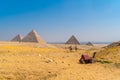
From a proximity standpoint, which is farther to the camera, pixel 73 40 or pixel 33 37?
pixel 73 40

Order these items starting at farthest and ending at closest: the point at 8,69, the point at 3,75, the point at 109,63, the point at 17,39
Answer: the point at 17,39
the point at 109,63
the point at 8,69
the point at 3,75

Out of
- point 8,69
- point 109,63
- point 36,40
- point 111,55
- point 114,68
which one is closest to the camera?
point 8,69

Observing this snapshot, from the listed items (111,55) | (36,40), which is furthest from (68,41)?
(111,55)

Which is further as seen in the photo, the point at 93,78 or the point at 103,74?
the point at 103,74

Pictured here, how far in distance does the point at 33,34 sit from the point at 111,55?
36300 mm

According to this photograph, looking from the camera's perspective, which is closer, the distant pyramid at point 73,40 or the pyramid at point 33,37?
the pyramid at point 33,37

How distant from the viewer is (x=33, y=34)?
5103 centimetres

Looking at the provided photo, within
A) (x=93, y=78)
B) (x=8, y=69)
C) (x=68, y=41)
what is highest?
(x=68, y=41)

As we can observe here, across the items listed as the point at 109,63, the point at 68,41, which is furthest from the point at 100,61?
the point at 68,41

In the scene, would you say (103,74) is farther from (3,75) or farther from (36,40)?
(36,40)

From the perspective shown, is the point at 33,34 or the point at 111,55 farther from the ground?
the point at 33,34

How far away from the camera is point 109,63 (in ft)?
44.6

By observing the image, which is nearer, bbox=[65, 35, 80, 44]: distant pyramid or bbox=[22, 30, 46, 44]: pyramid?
bbox=[22, 30, 46, 44]: pyramid

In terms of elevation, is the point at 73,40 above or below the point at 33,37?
below
